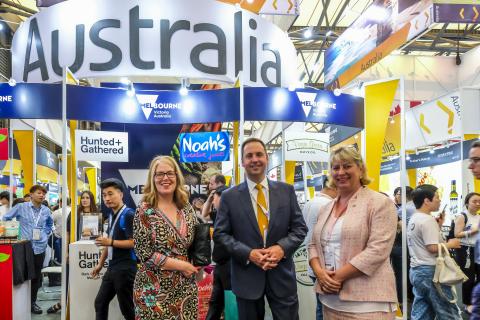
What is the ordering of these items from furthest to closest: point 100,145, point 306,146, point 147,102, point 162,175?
1. point 306,146
2. point 100,145
3. point 147,102
4. point 162,175

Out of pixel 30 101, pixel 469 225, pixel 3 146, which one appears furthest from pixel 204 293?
pixel 3 146

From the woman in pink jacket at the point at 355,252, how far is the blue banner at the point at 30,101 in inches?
136

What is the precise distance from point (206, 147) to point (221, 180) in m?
1.66

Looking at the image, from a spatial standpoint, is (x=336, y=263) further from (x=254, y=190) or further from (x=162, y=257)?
(x=162, y=257)

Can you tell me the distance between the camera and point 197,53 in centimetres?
584

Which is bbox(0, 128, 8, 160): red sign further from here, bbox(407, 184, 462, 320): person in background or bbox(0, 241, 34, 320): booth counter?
bbox(407, 184, 462, 320): person in background

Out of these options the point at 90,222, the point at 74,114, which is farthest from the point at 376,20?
the point at 90,222

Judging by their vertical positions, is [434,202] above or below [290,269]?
above

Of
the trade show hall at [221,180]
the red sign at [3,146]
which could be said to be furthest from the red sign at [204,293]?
the red sign at [3,146]

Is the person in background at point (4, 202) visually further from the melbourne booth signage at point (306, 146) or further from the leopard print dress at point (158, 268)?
the leopard print dress at point (158, 268)

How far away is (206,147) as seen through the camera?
6340 millimetres

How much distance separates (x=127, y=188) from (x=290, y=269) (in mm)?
4445

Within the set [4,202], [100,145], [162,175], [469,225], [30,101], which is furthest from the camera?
[4,202]

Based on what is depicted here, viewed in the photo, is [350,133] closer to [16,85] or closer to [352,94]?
[352,94]
